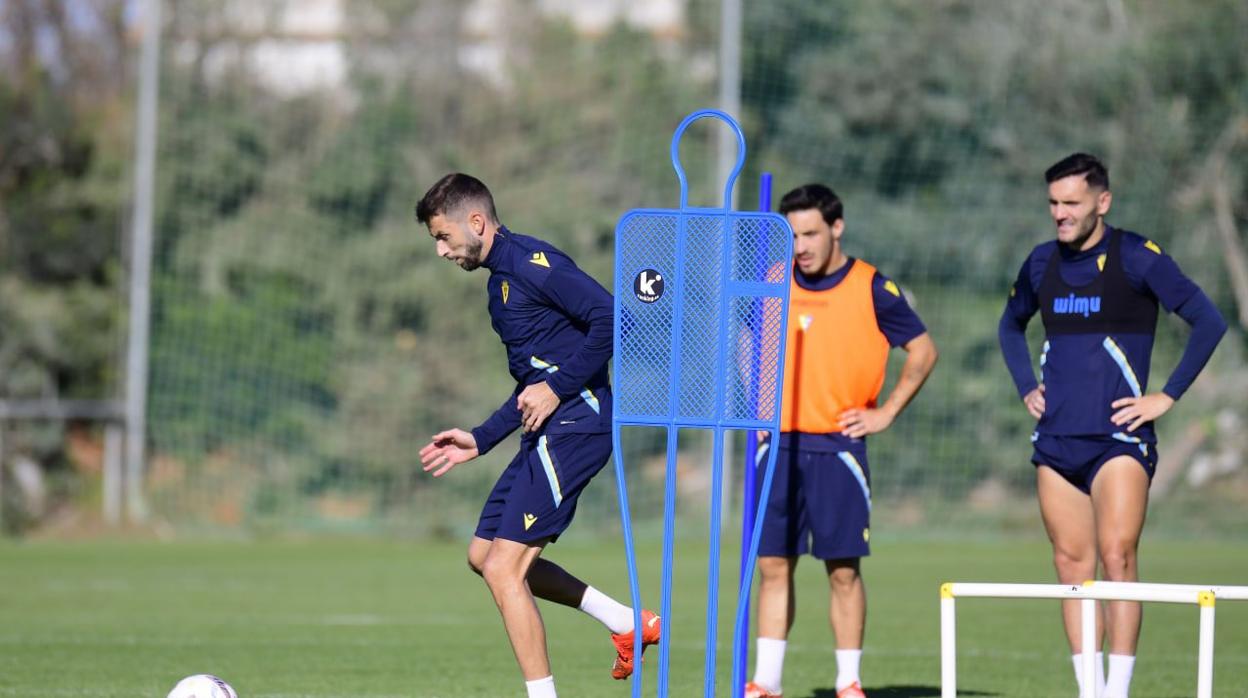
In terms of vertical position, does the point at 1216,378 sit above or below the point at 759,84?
below

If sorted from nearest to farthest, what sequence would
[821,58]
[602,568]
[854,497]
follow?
[854,497] < [602,568] < [821,58]

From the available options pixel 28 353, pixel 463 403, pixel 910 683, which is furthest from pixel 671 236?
pixel 28 353

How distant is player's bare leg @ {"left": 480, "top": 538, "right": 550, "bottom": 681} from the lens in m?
6.09

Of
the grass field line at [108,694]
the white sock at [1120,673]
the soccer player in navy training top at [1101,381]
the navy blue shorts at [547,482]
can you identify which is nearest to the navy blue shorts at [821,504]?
the soccer player in navy training top at [1101,381]

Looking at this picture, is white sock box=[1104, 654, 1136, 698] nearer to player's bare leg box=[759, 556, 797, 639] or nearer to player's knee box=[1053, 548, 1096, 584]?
player's knee box=[1053, 548, 1096, 584]

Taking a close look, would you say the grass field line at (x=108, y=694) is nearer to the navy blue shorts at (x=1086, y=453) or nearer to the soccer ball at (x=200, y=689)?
the soccer ball at (x=200, y=689)

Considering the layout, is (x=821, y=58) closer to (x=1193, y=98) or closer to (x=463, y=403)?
(x=1193, y=98)

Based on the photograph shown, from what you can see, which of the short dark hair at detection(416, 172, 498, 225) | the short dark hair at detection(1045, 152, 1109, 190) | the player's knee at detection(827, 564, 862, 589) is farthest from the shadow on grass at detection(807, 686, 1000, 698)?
the short dark hair at detection(416, 172, 498, 225)

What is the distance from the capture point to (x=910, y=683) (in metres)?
8.20

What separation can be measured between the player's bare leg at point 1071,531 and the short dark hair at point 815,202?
1507 millimetres

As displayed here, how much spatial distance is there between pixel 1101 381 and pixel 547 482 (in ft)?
8.39

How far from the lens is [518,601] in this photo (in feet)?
20.0

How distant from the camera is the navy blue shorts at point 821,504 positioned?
752cm

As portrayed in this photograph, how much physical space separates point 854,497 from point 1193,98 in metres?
13.3
